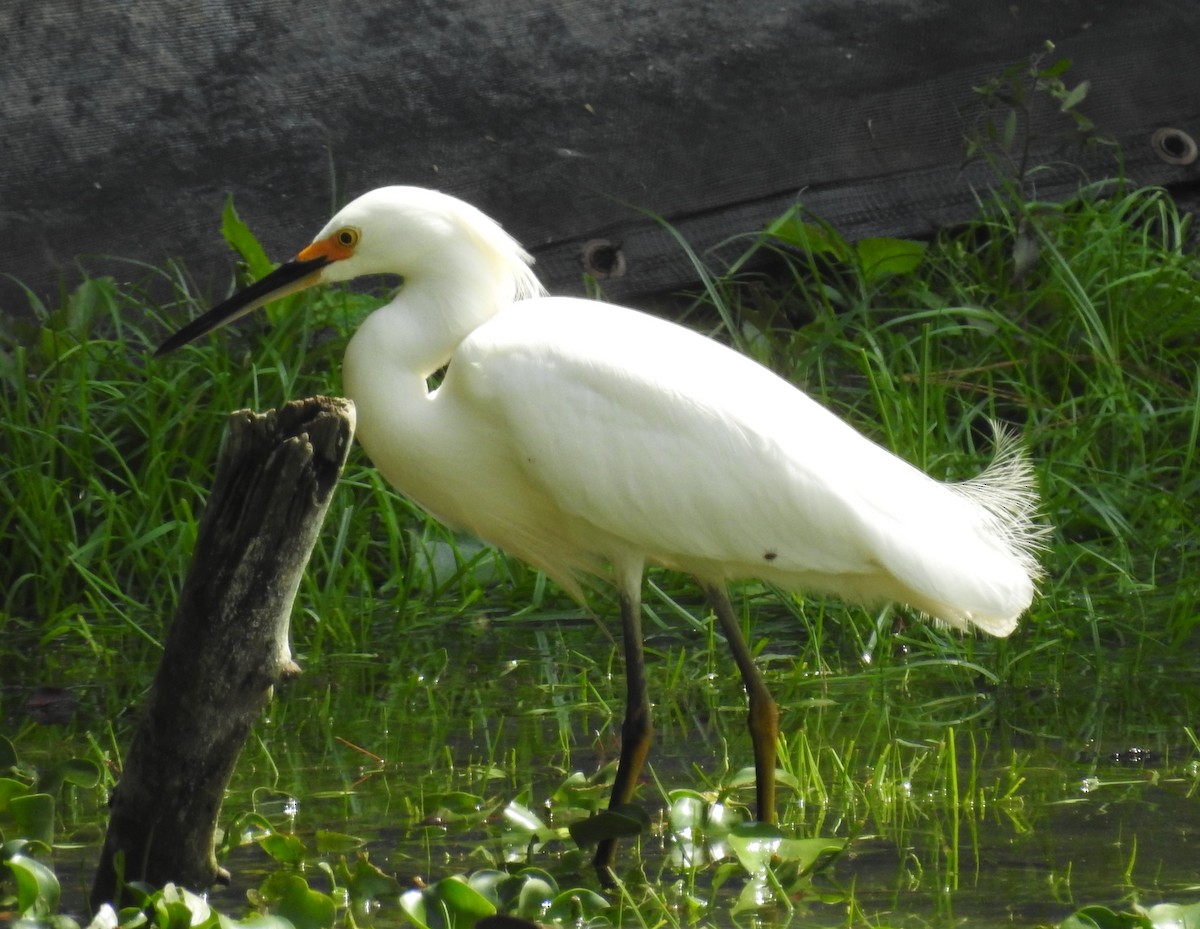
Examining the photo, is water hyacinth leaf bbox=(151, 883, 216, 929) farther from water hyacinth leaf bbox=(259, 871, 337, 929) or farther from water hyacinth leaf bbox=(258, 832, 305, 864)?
water hyacinth leaf bbox=(258, 832, 305, 864)

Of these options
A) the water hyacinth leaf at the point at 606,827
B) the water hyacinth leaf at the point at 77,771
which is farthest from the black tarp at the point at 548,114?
the water hyacinth leaf at the point at 606,827

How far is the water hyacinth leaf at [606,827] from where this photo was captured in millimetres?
3010

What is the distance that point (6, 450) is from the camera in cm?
548

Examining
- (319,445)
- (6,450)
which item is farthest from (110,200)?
(319,445)

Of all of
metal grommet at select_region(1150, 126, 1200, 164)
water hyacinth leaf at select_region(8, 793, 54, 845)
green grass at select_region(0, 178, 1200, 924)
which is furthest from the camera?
metal grommet at select_region(1150, 126, 1200, 164)

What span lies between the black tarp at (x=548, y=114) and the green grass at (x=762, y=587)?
0.26 metres

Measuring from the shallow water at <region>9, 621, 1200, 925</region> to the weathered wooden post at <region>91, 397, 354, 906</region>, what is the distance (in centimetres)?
29

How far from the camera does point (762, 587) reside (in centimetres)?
511

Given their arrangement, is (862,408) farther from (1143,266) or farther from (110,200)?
(110,200)

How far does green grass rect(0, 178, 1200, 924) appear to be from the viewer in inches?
149

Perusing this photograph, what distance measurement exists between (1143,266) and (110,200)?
12.0 ft

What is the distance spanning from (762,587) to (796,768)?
1.40 meters

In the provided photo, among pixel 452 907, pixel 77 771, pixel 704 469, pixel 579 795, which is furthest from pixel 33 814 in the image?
pixel 704 469

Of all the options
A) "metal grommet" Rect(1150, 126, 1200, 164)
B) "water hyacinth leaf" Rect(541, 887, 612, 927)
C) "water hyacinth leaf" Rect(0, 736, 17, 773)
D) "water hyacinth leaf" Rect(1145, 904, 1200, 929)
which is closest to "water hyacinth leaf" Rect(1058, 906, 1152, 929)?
"water hyacinth leaf" Rect(1145, 904, 1200, 929)
